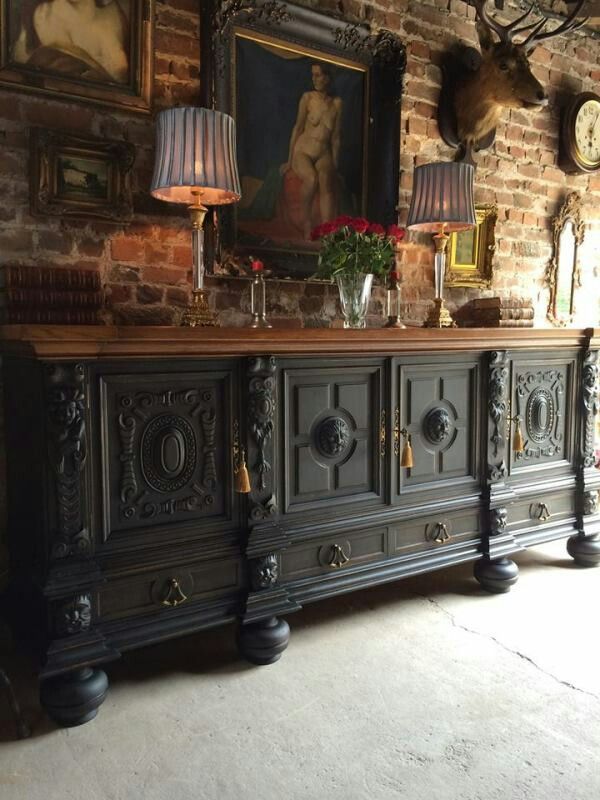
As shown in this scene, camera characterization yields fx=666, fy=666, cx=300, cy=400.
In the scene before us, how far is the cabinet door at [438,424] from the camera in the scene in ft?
9.70

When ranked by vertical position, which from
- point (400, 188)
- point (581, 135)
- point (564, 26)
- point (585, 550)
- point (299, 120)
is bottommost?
point (585, 550)

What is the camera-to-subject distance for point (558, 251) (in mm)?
4508

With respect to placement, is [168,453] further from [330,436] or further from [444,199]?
[444,199]

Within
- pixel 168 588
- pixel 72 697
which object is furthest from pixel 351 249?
pixel 72 697

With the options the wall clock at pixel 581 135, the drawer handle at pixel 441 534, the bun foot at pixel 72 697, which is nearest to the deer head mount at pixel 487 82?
the wall clock at pixel 581 135

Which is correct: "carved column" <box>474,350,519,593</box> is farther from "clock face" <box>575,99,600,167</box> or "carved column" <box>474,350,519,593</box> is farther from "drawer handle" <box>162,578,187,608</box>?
"clock face" <box>575,99,600,167</box>

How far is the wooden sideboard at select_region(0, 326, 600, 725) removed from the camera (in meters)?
2.20

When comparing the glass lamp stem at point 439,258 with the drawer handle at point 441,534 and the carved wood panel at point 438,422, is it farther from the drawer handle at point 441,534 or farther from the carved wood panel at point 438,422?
the drawer handle at point 441,534

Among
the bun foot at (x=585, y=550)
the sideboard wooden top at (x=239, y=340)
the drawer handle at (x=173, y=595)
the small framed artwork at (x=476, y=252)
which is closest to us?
the sideboard wooden top at (x=239, y=340)

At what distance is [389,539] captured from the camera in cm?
297

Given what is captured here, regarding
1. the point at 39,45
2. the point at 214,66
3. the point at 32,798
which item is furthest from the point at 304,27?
the point at 32,798

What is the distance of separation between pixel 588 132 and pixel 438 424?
2766 mm

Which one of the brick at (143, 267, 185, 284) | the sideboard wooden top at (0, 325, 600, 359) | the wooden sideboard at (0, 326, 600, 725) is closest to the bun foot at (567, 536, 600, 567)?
the wooden sideboard at (0, 326, 600, 725)

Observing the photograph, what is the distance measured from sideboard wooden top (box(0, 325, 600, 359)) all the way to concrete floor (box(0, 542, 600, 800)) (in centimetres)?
123
